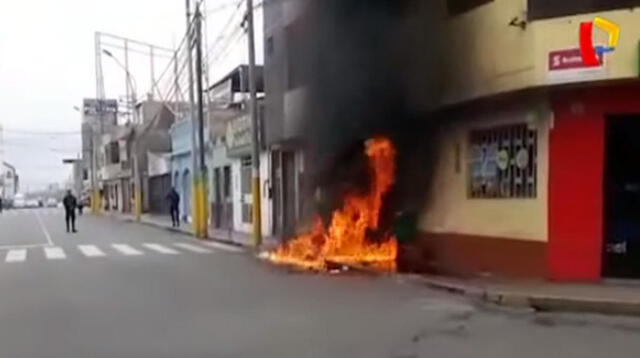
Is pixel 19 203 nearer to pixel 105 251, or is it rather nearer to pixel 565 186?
pixel 105 251

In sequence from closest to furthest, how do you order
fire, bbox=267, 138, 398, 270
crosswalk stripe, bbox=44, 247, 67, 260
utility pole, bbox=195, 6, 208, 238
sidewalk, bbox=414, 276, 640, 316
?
sidewalk, bbox=414, 276, 640, 316
fire, bbox=267, 138, 398, 270
crosswalk stripe, bbox=44, 247, 67, 260
utility pole, bbox=195, 6, 208, 238

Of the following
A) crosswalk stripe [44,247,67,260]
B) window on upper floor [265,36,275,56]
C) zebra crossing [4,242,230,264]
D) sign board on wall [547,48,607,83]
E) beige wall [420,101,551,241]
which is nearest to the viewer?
sign board on wall [547,48,607,83]

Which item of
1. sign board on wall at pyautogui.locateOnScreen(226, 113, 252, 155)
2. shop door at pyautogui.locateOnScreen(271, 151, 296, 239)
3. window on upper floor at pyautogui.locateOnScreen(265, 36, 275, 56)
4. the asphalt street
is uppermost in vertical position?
window on upper floor at pyautogui.locateOnScreen(265, 36, 275, 56)

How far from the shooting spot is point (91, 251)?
2500 centimetres

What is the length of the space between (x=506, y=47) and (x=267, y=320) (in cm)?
650

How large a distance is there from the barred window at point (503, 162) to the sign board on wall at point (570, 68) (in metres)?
1.52

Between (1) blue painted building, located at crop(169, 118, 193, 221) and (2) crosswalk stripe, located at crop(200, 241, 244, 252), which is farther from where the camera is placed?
(1) blue painted building, located at crop(169, 118, 193, 221)

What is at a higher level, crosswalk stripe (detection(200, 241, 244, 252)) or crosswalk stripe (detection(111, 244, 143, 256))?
crosswalk stripe (detection(111, 244, 143, 256))

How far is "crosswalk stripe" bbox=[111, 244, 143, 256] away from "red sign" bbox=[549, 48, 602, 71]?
13.5 m

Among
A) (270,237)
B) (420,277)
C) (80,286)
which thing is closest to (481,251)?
(420,277)

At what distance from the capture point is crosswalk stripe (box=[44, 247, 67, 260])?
22.9m

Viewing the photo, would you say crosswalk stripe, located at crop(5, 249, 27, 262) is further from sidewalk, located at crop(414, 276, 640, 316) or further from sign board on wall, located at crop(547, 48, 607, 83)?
sign board on wall, located at crop(547, 48, 607, 83)

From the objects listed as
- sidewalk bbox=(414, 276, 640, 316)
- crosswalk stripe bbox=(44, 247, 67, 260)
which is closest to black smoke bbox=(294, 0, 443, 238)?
sidewalk bbox=(414, 276, 640, 316)

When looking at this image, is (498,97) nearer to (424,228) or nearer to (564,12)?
(564,12)
